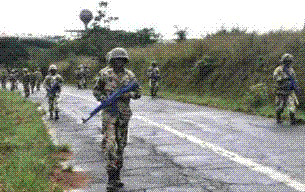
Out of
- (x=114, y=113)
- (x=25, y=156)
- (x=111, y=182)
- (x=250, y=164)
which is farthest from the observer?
(x=25, y=156)

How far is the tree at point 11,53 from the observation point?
6606 centimetres

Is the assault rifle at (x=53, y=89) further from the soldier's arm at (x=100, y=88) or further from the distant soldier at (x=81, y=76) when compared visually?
the distant soldier at (x=81, y=76)

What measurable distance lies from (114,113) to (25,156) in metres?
2.56

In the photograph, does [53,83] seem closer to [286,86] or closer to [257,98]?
[286,86]

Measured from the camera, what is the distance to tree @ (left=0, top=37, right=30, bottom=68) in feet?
217

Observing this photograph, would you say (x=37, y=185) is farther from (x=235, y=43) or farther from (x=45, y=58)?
(x=45, y=58)

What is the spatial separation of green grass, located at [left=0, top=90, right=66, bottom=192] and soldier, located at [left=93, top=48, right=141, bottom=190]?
0.89 m

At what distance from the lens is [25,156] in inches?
343

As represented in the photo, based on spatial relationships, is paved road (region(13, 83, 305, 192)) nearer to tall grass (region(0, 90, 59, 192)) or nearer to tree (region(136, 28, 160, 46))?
tall grass (region(0, 90, 59, 192))

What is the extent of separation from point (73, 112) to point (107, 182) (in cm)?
1161

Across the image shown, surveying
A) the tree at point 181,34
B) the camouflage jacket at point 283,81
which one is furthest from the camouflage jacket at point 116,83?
the tree at point 181,34

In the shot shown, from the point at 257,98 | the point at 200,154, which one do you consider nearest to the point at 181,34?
the point at 257,98

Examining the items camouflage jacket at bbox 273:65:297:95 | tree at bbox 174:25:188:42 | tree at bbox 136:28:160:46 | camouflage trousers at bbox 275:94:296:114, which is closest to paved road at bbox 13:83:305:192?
camouflage trousers at bbox 275:94:296:114

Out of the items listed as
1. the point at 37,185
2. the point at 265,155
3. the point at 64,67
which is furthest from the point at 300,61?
the point at 64,67
